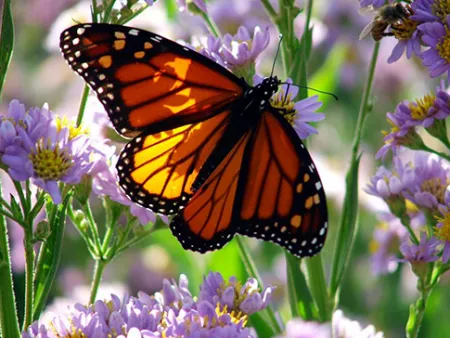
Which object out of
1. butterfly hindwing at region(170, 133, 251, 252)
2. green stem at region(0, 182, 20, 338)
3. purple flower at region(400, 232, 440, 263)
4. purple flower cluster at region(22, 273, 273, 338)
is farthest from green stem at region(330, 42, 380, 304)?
green stem at region(0, 182, 20, 338)

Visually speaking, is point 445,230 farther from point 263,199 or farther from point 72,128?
point 72,128

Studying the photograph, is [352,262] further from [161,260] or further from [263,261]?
[161,260]

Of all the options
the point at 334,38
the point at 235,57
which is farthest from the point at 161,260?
the point at 235,57

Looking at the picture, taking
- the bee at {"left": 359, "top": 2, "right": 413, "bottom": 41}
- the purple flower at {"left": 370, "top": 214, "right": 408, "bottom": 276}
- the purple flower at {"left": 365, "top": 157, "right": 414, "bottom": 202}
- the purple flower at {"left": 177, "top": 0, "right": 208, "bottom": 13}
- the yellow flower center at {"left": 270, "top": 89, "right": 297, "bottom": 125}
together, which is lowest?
the purple flower at {"left": 370, "top": 214, "right": 408, "bottom": 276}

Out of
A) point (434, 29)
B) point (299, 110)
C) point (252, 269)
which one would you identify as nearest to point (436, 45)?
point (434, 29)

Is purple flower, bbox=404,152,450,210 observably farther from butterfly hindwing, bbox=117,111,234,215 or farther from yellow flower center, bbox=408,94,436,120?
butterfly hindwing, bbox=117,111,234,215

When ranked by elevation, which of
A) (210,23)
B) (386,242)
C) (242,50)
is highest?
(210,23)
